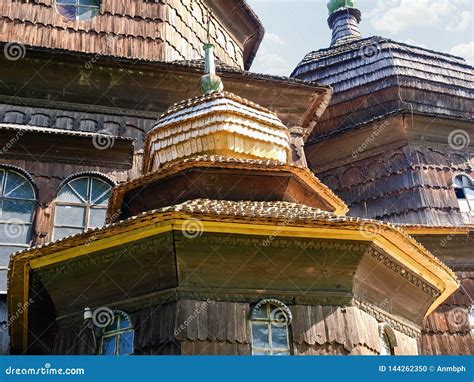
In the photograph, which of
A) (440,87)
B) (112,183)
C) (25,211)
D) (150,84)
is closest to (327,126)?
(440,87)

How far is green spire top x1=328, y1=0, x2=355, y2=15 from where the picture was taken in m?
28.3

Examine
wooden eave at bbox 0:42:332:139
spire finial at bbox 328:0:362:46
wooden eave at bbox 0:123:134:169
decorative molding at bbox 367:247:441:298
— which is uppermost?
spire finial at bbox 328:0:362:46

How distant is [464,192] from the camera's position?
16.6 meters

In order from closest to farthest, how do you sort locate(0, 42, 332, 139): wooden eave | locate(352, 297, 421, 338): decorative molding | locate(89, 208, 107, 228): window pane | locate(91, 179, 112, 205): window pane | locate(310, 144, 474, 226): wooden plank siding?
locate(352, 297, 421, 338): decorative molding
locate(89, 208, 107, 228): window pane
locate(91, 179, 112, 205): window pane
locate(0, 42, 332, 139): wooden eave
locate(310, 144, 474, 226): wooden plank siding

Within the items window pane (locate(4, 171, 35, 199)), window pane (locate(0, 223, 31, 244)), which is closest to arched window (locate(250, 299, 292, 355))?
window pane (locate(0, 223, 31, 244))

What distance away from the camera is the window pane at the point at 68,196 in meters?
11.9

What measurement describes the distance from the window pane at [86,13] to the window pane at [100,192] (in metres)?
4.70

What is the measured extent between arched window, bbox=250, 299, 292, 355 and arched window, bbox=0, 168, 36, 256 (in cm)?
564

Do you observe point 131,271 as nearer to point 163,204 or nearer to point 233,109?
point 163,204

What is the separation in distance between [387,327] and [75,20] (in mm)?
10397

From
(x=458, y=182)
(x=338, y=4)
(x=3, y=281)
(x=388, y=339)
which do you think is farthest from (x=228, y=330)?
(x=338, y=4)

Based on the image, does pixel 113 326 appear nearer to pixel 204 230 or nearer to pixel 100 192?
pixel 204 230

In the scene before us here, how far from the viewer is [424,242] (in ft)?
46.9

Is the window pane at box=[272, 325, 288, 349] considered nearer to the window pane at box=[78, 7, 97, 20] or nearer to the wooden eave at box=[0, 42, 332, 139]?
the wooden eave at box=[0, 42, 332, 139]
